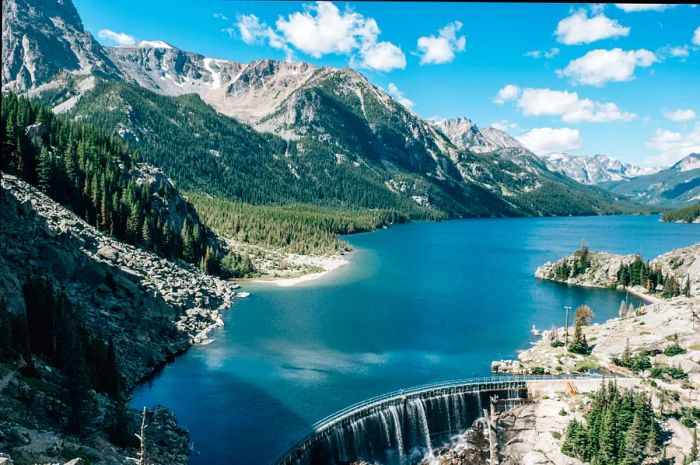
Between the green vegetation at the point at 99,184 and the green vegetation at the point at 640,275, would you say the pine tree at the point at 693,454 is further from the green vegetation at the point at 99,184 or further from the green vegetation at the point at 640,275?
the green vegetation at the point at 99,184

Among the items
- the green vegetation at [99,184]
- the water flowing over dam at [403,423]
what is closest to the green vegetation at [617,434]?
the water flowing over dam at [403,423]

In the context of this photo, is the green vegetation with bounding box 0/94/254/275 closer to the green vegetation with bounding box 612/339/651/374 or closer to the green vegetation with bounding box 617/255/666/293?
the green vegetation with bounding box 612/339/651/374

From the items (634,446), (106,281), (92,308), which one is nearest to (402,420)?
(634,446)

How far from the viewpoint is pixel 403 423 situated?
186 feet

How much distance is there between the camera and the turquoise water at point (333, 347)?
56094 mm

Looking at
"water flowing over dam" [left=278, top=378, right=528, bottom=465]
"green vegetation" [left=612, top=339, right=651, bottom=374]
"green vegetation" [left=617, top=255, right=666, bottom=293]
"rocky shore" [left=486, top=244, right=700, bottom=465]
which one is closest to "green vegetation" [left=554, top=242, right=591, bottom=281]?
"green vegetation" [left=617, top=255, right=666, bottom=293]

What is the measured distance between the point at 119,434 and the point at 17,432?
10.0m

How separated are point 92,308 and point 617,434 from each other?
214 feet

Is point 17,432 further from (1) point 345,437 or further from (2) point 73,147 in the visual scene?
(2) point 73,147

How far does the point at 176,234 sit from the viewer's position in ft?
416

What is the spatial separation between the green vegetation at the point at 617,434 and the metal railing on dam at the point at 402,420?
36.0ft

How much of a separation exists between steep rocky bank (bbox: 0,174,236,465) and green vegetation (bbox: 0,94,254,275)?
880cm

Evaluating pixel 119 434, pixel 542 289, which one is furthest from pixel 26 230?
pixel 542 289

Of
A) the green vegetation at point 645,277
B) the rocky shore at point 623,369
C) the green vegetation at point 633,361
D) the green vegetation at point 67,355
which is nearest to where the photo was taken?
the green vegetation at point 67,355
